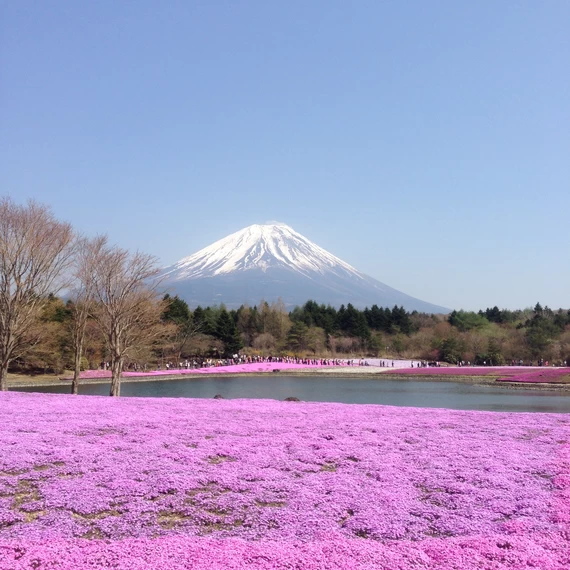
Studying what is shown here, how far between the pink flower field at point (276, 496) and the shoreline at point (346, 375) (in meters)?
28.9

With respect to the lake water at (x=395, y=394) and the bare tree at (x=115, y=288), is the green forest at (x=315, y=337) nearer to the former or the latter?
the lake water at (x=395, y=394)

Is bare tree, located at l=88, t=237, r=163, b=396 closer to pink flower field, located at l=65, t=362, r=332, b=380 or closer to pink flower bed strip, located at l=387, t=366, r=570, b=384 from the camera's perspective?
pink flower field, located at l=65, t=362, r=332, b=380

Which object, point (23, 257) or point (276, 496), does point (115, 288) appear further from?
point (276, 496)

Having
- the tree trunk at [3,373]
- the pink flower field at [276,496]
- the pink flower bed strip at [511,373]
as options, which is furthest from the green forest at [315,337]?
the pink flower field at [276,496]

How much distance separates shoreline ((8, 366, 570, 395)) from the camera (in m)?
38.2

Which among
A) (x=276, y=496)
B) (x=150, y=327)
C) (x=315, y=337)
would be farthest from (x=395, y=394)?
(x=315, y=337)

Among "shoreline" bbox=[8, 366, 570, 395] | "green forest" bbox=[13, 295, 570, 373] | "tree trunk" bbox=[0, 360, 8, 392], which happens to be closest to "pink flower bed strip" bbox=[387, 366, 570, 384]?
"shoreline" bbox=[8, 366, 570, 395]

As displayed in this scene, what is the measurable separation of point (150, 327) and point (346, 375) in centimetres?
2596

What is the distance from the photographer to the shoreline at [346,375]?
1503 inches

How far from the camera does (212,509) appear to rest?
679 centimetres

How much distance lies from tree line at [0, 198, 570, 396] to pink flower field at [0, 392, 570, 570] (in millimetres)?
11427

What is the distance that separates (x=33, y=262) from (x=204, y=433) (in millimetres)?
15149

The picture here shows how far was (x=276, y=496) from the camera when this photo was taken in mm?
7207

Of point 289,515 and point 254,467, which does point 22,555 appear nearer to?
point 289,515
